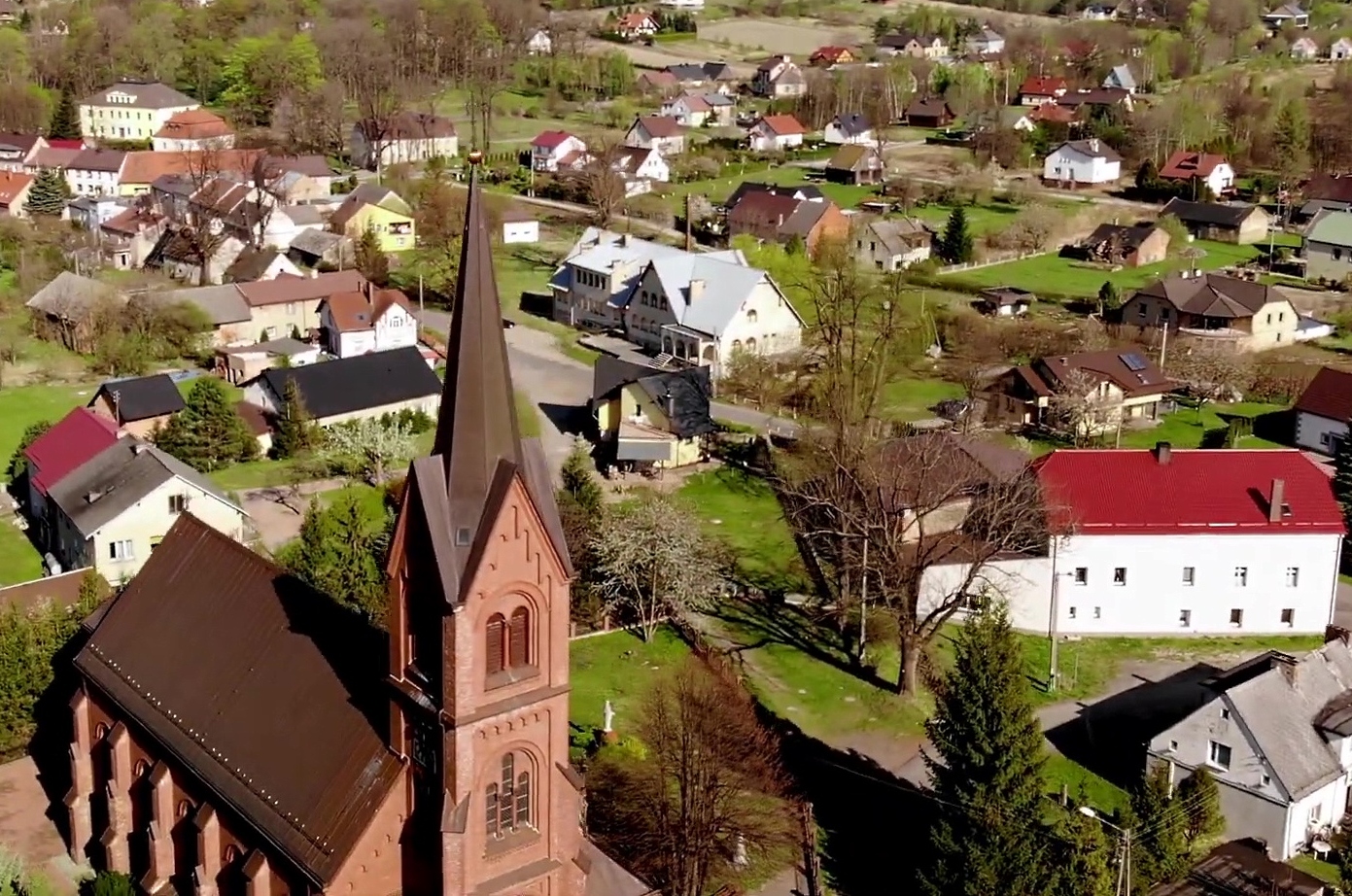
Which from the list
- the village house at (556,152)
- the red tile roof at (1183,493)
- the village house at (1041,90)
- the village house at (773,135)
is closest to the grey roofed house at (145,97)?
the village house at (556,152)

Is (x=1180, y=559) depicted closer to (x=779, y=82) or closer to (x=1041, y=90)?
(x=1041, y=90)

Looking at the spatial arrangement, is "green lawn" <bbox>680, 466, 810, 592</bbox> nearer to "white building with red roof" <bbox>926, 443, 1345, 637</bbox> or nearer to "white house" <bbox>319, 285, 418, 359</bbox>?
"white building with red roof" <bbox>926, 443, 1345, 637</bbox>

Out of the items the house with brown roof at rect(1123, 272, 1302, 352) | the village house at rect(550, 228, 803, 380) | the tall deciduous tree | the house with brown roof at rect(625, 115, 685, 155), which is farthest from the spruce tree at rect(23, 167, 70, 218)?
the house with brown roof at rect(1123, 272, 1302, 352)

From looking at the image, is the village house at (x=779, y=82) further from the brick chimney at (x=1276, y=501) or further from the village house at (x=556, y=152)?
the brick chimney at (x=1276, y=501)

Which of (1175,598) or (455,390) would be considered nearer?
(455,390)

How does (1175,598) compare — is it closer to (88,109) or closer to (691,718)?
(691,718)

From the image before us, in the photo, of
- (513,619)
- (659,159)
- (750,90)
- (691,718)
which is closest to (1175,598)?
(691,718)

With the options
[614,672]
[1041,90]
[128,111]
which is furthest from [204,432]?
[1041,90]
